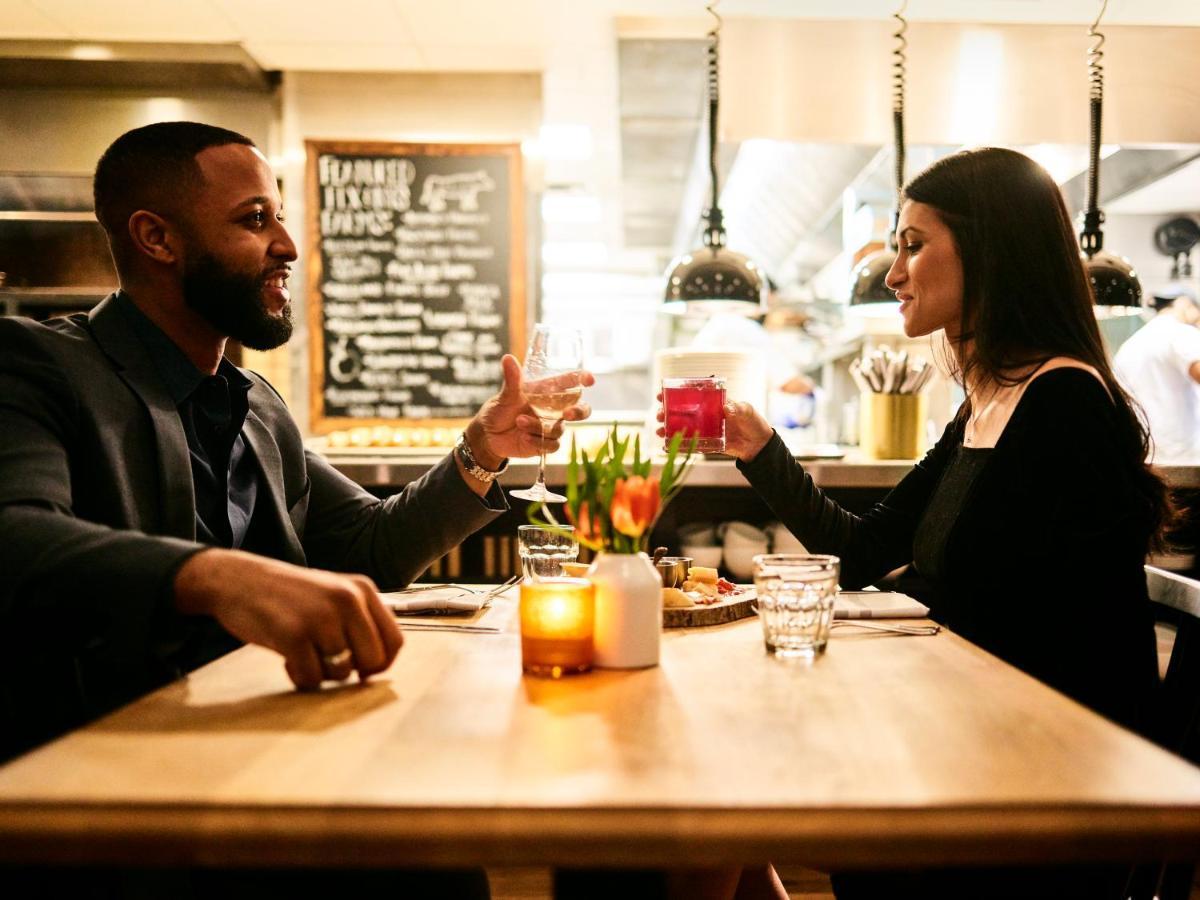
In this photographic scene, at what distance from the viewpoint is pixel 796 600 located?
1176 mm

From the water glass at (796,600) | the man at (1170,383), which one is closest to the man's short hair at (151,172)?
the water glass at (796,600)

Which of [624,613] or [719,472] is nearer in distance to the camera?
[624,613]

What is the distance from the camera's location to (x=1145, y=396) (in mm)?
4145

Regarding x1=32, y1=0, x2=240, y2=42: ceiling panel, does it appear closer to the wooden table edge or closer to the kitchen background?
the kitchen background

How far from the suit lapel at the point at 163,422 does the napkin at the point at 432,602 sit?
30cm

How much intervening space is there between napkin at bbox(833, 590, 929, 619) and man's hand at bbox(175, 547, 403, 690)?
2.37 ft

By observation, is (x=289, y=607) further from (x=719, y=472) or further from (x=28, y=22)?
(x=28, y=22)

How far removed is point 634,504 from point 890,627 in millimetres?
503

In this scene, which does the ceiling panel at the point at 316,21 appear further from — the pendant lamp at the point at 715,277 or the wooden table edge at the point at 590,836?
the wooden table edge at the point at 590,836

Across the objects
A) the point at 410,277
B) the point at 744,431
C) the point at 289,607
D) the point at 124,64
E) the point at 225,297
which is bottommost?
the point at 289,607

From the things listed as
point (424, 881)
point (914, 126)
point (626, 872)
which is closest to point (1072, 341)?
point (626, 872)

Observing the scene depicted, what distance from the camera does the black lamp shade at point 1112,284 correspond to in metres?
2.96

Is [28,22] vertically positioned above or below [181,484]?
above

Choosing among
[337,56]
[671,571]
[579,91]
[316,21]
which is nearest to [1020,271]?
[671,571]
